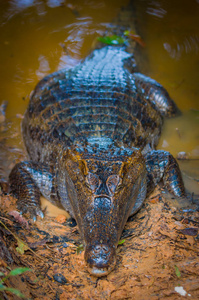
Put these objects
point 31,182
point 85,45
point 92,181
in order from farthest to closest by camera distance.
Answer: point 85,45 < point 31,182 < point 92,181

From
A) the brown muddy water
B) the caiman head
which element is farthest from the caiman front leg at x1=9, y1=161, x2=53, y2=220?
the brown muddy water

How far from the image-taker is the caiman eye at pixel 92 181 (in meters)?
2.66

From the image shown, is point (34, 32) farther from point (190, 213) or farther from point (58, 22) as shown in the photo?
point (190, 213)

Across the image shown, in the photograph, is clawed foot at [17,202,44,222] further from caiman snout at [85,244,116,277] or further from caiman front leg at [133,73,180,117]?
caiman front leg at [133,73,180,117]

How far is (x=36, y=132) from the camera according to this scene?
4.25 meters

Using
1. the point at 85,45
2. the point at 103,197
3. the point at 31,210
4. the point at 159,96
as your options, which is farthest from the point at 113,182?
the point at 85,45

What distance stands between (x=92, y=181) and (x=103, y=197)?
186 mm

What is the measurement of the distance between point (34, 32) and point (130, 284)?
6.08 m

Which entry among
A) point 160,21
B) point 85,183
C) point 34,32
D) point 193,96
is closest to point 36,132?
point 85,183

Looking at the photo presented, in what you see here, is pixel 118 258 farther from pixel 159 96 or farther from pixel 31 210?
pixel 159 96

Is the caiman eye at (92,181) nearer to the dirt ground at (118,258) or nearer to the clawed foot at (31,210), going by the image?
the dirt ground at (118,258)

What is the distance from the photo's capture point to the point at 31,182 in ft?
12.1

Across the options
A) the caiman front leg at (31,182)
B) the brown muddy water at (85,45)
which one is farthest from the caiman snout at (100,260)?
the brown muddy water at (85,45)

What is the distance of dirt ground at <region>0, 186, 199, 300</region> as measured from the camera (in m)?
2.12
